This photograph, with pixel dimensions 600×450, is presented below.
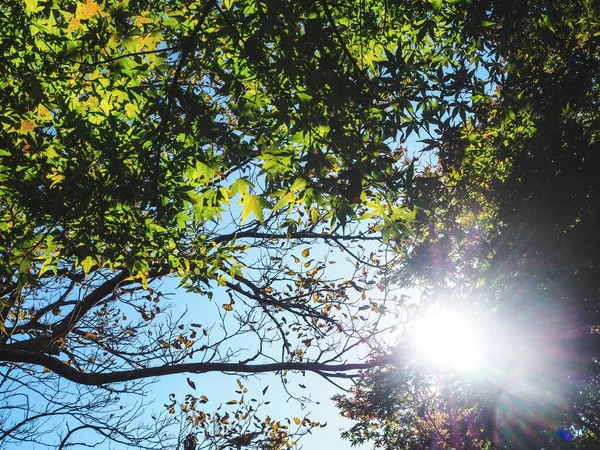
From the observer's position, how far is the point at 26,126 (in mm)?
3471

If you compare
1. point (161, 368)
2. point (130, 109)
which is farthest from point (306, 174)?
point (161, 368)

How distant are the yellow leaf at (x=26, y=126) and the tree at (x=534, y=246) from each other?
Result: 15.9 feet

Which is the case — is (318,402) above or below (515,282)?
below

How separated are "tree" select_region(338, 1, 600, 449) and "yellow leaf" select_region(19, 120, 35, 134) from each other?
4.84 metres

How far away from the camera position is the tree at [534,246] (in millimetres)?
6727

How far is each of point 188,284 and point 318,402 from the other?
11.7ft

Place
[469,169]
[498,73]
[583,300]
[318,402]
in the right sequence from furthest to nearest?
[583,300] → [318,402] → [469,169] → [498,73]

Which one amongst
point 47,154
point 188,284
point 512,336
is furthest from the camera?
point 512,336

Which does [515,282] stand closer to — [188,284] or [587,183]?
[587,183]

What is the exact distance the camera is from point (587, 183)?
6840 millimetres

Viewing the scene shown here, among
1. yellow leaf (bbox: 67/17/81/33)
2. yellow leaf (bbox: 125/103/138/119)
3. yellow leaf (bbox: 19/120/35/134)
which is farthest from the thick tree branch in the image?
yellow leaf (bbox: 67/17/81/33)

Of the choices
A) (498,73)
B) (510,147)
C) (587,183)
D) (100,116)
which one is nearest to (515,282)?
(587,183)

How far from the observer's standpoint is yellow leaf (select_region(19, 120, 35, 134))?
11.3 feet

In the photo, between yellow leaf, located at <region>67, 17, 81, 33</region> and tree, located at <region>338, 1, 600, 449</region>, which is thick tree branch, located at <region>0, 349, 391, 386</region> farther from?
yellow leaf, located at <region>67, 17, 81, 33</region>
